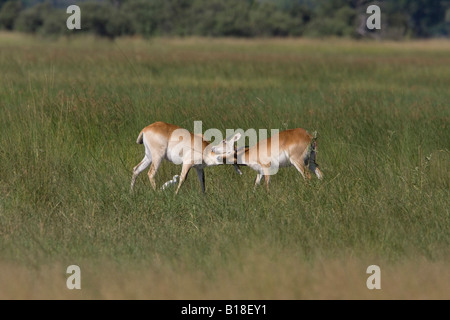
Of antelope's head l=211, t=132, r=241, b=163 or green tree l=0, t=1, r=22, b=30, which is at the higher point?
green tree l=0, t=1, r=22, b=30

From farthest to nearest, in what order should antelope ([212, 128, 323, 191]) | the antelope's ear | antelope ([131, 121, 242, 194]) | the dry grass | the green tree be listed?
the green tree, antelope ([212, 128, 323, 191]), antelope ([131, 121, 242, 194]), the antelope's ear, the dry grass

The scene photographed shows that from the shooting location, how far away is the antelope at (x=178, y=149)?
739 centimetres

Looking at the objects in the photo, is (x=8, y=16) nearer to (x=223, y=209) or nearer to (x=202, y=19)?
(x=202, y=19)

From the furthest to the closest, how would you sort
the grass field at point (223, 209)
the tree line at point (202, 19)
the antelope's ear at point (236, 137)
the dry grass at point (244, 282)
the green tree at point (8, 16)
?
1. the green tree at point (8, 16)
2. the tree line at point (202, 19)
3. the antelope's ear at point (236, 137)
4. the grass field at point (223, 209)
5. the dry grass at point (244, 282)

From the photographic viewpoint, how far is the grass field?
484 cm

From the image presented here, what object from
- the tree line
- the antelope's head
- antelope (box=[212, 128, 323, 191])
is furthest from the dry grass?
the tree line

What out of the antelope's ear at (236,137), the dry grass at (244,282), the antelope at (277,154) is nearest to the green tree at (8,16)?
the antelope at (277,154)

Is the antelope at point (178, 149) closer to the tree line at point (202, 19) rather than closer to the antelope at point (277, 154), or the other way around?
the antelope at point (277, 154)

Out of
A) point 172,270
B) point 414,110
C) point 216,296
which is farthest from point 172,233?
point 414,110

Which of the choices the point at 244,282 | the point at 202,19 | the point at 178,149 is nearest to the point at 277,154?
the point at 178,149

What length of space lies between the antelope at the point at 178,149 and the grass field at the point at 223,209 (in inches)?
9.4

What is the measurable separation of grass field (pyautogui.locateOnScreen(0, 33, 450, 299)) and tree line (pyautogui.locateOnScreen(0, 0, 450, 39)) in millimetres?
31129

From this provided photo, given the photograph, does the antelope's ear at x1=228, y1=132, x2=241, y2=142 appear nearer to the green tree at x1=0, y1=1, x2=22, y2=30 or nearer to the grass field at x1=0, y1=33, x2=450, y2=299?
the grass field at x1=0, y1=33, x2=450, y2=299
